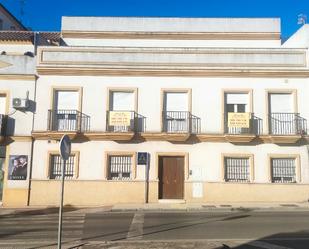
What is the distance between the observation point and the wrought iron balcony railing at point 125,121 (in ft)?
70.1

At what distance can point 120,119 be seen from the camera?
2136 cm

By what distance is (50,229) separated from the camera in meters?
13.2

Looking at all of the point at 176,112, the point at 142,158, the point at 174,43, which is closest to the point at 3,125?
the point at 142,158

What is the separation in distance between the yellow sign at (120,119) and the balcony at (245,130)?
192 inches

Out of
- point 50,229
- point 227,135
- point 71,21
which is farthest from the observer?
point 71,21

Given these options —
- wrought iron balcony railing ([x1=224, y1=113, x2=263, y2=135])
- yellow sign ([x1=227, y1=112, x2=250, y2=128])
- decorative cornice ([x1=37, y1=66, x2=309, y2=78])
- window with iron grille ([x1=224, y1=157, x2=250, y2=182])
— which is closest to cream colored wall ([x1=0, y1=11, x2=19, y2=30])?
decorative cornice ([x1=37, y1=66, x2=309, y2=78])

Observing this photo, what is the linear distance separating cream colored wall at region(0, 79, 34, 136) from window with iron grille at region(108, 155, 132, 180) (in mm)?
4372

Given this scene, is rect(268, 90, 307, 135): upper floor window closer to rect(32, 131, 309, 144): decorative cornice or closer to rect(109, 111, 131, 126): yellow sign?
rect(32, 131, 309, 144): decorative cornice

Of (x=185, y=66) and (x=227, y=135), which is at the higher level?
(x=185, y=66)

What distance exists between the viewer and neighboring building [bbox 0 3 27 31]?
35.8m

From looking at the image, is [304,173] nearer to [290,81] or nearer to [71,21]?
[290,81]

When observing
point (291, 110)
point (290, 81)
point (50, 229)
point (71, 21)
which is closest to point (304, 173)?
point (291, 110)

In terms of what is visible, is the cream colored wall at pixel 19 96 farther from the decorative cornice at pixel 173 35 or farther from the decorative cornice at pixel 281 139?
the decorative cornice at pixel 281 139

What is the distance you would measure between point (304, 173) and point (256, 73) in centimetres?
552
